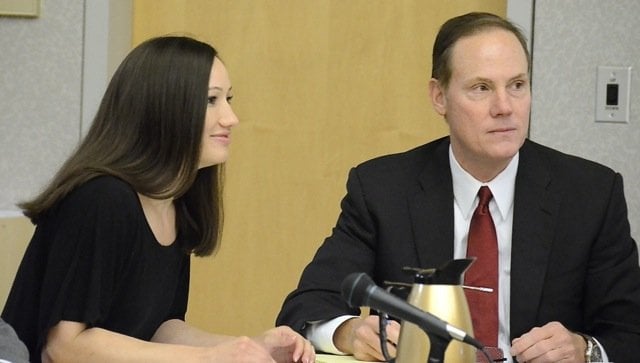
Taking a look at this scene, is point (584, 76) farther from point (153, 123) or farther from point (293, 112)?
point (153, 123)

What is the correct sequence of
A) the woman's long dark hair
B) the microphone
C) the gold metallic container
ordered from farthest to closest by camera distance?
the woman's long dark hair → the gold metallic container → the microphone

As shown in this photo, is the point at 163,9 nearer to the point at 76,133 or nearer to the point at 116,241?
the point at 76,133

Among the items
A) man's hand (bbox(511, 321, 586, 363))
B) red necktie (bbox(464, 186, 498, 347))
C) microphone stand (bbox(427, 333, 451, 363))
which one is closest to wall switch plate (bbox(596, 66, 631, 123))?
red necktie (bbox(464, 186, 498, 347))

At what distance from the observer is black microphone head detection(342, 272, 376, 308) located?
1703 mm

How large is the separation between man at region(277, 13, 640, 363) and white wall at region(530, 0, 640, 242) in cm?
99

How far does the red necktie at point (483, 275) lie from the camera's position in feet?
8.25

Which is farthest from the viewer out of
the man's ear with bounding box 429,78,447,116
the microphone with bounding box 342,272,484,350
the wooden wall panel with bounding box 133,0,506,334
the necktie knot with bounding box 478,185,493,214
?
the wooden wall panel with bounding box 133,0,506,334

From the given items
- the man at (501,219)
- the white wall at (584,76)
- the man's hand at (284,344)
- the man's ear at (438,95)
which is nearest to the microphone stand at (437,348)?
the man's hand at (284,344)

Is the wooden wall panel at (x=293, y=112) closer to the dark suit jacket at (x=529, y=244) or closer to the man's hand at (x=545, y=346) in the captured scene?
the dark suit jacket at (x=529, y=244)

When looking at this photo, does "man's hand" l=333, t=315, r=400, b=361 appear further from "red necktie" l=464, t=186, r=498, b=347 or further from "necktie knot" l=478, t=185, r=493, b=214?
"necktie knot" l=478, t=185, r=493, b=214

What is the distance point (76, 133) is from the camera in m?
4.16

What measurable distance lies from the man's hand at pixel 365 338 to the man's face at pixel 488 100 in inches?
20.3

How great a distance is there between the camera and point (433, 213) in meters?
2.67

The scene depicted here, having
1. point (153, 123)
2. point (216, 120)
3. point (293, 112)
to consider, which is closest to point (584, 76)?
point (293, 112)
